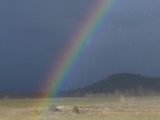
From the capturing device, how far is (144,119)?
55.8 metres

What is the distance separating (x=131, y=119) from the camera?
5622 centimetres

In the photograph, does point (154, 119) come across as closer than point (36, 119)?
Yes

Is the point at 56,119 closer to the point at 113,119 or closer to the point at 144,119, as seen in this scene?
the point at 113,119

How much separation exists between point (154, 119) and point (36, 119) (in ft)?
51.4

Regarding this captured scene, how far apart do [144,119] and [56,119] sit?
38.0 ft

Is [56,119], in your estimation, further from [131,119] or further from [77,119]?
[131,119]

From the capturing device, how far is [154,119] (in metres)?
54.7

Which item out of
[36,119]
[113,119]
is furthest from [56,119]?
[113,119]

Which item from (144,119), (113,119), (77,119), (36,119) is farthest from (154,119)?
(36,119)

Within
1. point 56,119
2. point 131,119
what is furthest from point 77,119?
point 131,119

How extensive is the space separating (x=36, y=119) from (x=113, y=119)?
407 inches

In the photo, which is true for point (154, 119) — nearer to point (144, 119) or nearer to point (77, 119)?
point (144, 119)

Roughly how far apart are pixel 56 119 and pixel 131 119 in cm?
991

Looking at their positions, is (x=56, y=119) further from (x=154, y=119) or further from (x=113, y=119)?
(x=154, y=119)
